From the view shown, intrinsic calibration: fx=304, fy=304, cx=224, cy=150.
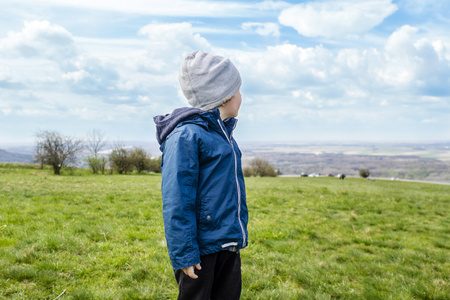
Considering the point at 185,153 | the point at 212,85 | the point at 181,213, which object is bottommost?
the point at 181,213

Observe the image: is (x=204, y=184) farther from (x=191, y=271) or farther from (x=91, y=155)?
(x=91, y=155)

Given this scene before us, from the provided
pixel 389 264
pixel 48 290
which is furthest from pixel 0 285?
pixel 389 264

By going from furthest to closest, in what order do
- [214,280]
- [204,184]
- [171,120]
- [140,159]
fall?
[140,159]
[214,280]
[171,120]
[204,184]

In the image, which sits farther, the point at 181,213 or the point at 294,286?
the point at 294,286

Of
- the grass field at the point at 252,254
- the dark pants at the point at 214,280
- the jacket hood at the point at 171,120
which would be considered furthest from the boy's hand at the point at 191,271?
the grass field at the point at 252,254

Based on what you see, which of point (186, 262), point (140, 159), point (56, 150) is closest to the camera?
point (186, 262)

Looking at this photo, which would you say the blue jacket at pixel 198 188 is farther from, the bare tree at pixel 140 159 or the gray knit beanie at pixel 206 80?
the bare tree at pixel 140 159

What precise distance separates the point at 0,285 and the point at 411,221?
36.3ft

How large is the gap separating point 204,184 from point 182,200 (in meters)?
0.28

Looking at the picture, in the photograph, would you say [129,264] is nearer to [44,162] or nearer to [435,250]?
[435,250]

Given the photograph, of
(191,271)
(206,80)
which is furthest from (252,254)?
(206,80)

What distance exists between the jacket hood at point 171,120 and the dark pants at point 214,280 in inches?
45.7

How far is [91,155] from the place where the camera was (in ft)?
181

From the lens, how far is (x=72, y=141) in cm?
5256
